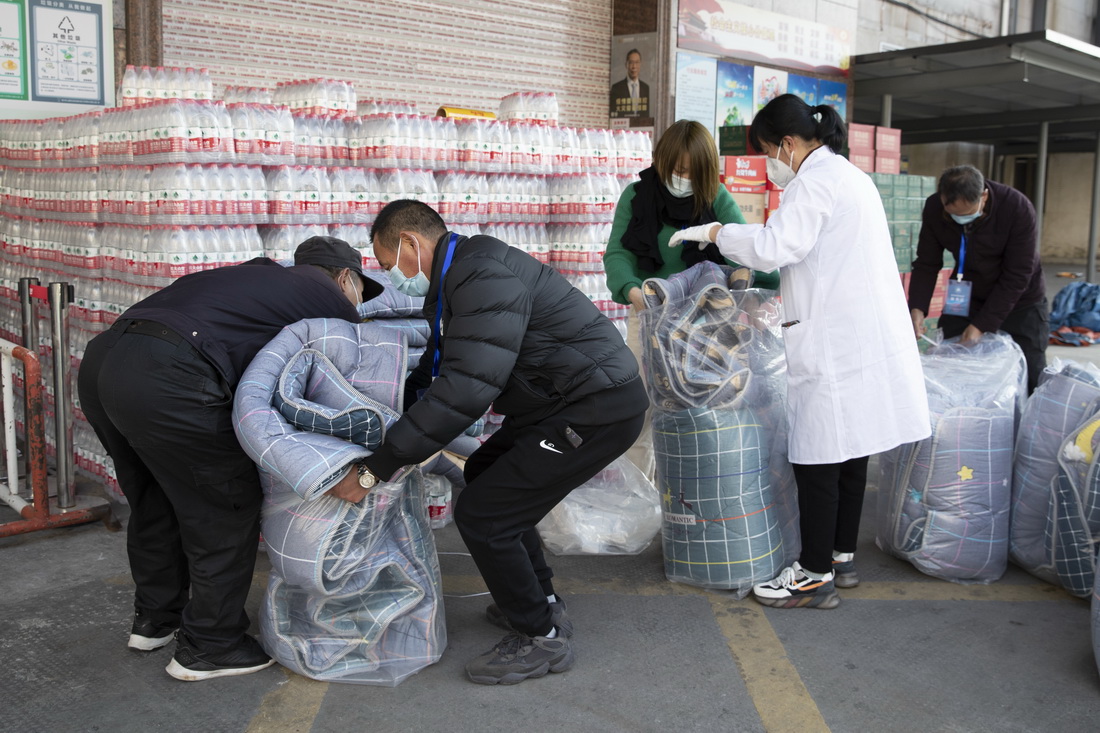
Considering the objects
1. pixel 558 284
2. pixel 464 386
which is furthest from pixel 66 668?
pixel 558 284

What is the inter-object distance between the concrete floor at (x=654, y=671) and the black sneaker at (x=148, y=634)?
0.14 feet

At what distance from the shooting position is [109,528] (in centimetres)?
450

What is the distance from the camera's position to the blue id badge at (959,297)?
4.80m

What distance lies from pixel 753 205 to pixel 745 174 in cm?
31

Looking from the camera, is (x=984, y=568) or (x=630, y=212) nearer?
(x=984, y=568)

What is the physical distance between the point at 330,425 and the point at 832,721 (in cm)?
180

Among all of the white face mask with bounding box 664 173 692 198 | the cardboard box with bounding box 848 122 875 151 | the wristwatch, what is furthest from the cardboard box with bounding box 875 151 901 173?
the wristwatch

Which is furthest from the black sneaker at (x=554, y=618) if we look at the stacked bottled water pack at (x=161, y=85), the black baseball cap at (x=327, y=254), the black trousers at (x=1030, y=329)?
the stacked bottled water pack at (x=161, y=85)

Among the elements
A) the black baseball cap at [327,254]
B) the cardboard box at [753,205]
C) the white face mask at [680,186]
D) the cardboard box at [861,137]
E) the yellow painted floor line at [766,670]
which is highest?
the cardboard box at [861,137]

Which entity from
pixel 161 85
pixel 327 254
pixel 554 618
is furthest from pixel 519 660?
pixel 161 85

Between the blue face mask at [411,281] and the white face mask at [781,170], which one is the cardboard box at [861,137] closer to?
the white face mask at [781,170]

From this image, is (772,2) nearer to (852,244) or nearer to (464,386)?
(852,244)

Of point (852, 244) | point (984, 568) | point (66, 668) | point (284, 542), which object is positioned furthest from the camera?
point (984, 568)

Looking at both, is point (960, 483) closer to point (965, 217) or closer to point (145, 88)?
point (965, 217)
